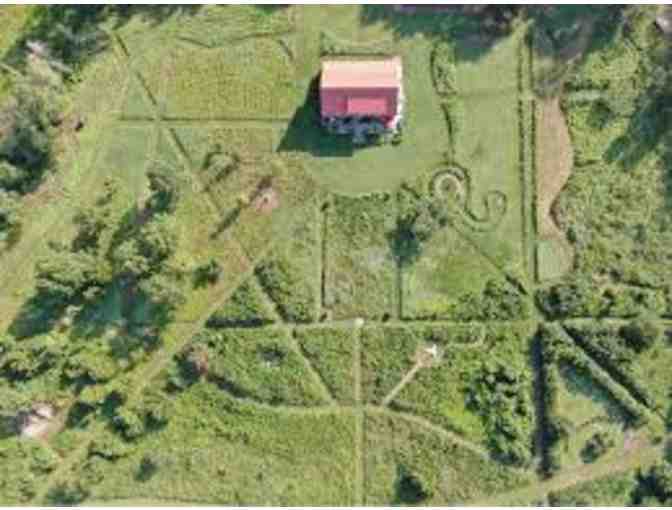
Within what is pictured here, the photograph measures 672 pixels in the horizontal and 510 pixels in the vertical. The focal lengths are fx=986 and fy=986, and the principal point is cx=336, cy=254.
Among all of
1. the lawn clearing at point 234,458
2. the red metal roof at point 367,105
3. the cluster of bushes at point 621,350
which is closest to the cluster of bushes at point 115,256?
the lawn clearing at point 234,458

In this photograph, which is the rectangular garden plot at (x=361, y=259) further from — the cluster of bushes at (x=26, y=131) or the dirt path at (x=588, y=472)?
the cluster of bushes at (x=26, y=131)

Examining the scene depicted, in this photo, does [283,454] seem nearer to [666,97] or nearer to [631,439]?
[631,439]

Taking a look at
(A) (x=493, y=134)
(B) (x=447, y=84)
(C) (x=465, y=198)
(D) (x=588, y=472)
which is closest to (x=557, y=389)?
(D) (x=588, y=472)

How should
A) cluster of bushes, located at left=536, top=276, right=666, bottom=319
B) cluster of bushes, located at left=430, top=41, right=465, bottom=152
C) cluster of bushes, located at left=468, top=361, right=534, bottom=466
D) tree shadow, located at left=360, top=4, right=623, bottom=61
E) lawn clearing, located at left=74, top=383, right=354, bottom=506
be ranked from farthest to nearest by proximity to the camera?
tree shadow, located at left=360, top=4, right=623, bottom=61
cluster of bushes, located at left=430, top=41, right=465, bottom=152
lawn clearing, located at left=74, top=383, right=354, bottom=506
cluster of bushes, located at left=536, top=276, right=666, bottom=319
cluster of bushes, located at left=468, top=361, right=534, bottom=466

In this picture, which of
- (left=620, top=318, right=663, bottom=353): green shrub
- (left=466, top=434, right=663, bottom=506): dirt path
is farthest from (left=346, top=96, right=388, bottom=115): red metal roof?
(left=466, top=434, right=663, bottom=506): dirt path

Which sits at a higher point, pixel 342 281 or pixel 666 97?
pixel 666 97

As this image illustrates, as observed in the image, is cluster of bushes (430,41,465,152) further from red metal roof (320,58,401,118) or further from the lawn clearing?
the lawn clearing

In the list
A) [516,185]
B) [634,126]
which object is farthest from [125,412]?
[634,126]
